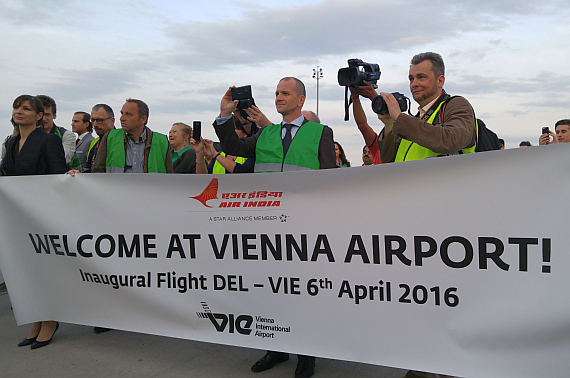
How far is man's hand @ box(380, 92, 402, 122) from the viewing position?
270cm

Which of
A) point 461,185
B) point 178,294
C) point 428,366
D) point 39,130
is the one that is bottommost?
point 428,366

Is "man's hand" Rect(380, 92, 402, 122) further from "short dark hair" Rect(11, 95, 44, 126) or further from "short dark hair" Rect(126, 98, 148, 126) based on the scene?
"short dark hair" Rect(11, 95, 44, 126)

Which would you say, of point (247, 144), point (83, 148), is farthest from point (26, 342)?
point (83, 148)

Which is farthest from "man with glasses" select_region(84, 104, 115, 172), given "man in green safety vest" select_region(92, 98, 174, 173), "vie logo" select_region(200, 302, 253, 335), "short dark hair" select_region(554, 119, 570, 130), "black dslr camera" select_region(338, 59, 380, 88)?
"short dark hair" select_region(554, 119, 570, 130)

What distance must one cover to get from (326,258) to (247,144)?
1.33 m

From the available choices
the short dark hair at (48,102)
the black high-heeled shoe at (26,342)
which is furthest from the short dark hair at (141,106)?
the black high-heeled shoe at (26,342)

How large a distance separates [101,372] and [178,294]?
787 mm

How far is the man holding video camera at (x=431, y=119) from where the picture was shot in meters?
2.51

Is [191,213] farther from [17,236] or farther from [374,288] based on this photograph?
[17,236]

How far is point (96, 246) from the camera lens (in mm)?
3457

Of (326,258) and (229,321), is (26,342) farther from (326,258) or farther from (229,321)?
(326,258)

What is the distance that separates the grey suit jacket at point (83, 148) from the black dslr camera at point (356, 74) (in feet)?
13.6

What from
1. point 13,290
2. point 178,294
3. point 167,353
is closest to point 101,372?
point 167,353

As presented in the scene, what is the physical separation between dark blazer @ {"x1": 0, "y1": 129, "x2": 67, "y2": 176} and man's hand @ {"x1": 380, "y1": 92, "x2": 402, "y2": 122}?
116 inches
